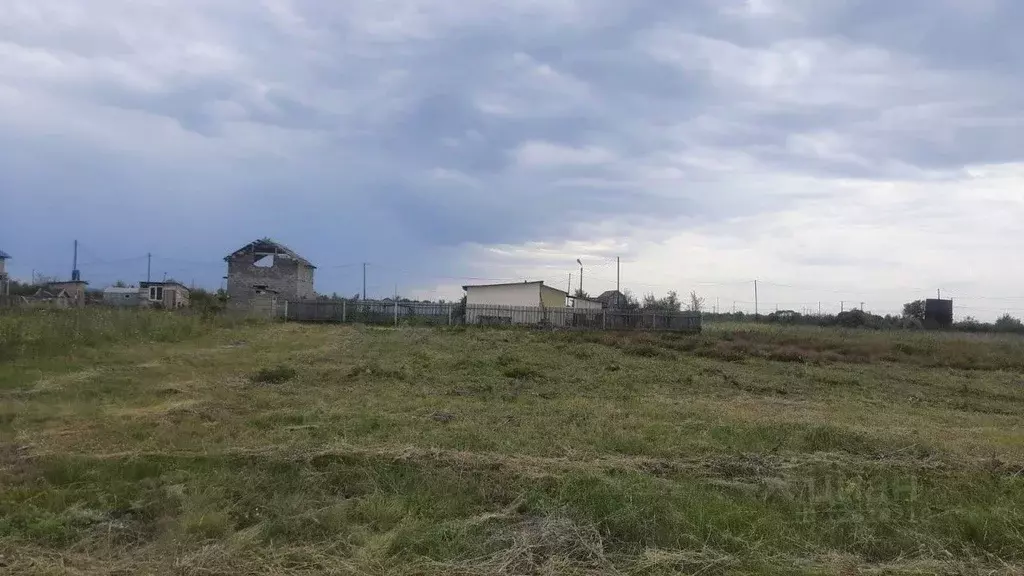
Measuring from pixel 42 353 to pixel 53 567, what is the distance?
12.1 metres

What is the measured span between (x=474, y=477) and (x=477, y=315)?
103 ft

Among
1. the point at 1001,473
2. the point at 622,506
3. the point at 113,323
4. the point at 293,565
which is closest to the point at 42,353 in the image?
the point at 113,323

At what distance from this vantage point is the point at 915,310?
57.5 metres

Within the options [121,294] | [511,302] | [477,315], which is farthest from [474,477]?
[121,294]

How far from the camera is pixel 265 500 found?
5.08m

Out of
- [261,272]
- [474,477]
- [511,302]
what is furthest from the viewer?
[261,272]

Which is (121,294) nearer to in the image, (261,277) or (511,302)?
(261,277)

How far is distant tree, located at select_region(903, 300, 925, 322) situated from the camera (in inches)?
2217

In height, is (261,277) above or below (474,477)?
A: above

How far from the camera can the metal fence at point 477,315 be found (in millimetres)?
36156

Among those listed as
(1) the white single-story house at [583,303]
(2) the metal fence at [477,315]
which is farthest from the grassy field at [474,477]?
(1) the white single-story house at [583,303]

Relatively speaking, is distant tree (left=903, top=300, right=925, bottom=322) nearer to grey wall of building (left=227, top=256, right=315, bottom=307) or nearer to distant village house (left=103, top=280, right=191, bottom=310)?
grey wall of building (left=227, top=256, right=315, bottom=307)

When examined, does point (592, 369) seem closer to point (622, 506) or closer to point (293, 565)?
point (622, 506)

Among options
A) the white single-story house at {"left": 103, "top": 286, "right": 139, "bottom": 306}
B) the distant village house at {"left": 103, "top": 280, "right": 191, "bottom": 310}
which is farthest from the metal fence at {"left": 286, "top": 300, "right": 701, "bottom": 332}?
the white single-story house at {"left": 103, "top": 286, "right": 139, "bottom": 306}
